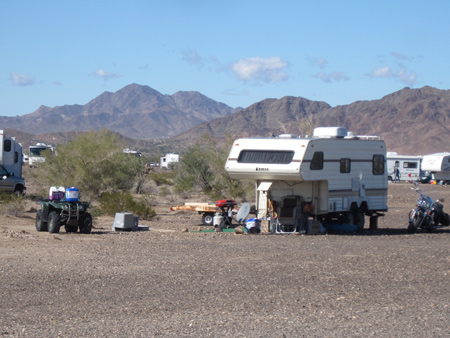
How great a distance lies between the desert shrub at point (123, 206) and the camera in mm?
22406

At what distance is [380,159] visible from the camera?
20.0 metres

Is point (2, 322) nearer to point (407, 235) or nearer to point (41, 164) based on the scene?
point (407, 235)

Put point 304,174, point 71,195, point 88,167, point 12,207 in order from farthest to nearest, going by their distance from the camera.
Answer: point 88,167 → point 12,207 → point 304,174 → point 71,195

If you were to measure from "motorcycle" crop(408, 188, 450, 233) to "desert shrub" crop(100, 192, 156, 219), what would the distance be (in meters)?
8.30

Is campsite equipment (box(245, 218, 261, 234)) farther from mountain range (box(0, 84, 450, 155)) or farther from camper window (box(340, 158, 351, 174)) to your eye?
mountain range (box(0, 84, 450, 155))

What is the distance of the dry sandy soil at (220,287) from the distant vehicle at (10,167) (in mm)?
11515

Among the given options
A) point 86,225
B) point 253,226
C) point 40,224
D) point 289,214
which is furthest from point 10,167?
point 289,214

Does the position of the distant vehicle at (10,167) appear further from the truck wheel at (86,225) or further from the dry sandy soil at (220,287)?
the dry sandy soil at (220,287)

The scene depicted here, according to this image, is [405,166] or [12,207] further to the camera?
[405,166]

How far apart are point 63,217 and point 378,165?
8923 millimetres

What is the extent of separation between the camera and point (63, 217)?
54.0 ft

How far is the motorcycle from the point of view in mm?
18938

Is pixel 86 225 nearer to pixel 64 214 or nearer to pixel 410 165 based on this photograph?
pixel 64 214

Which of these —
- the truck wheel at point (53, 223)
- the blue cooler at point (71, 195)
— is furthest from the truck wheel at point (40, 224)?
the blue cooler at point (71, 195)
